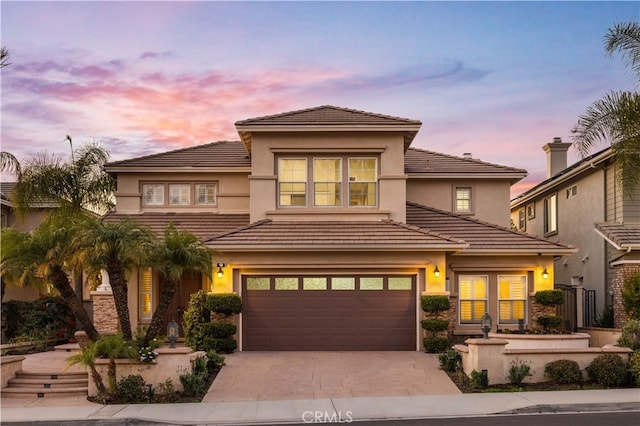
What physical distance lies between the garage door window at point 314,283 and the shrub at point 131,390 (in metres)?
7.10

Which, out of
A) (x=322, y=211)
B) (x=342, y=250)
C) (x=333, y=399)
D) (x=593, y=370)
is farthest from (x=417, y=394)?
(x=322, y=211)

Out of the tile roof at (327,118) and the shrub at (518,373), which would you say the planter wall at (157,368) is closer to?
the shrub at (518,373)

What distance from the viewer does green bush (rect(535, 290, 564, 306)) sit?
21766 millimetres

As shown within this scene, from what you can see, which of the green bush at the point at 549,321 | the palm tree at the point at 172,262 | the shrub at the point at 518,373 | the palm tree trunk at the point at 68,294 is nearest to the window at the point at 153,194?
the palm tree at the point at 172,262

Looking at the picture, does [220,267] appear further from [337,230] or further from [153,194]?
[153,194]

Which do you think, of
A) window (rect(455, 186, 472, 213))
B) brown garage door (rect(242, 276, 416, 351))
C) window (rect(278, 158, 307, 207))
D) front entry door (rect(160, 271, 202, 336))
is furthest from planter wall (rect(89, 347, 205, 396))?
window (rect(455, 186, 472, 213))

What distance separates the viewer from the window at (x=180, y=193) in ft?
82.8

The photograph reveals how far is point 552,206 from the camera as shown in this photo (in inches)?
1206

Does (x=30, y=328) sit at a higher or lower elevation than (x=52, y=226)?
lower

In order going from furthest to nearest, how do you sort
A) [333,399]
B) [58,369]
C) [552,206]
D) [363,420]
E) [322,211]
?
[552,206], [322,211], [58,369], [333,399], [363,420]

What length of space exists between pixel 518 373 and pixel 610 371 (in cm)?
207

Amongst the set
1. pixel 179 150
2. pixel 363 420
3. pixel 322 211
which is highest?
pixel 179 150

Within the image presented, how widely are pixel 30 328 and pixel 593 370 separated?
17.6m

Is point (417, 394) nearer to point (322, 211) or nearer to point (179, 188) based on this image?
point (322, 211)
